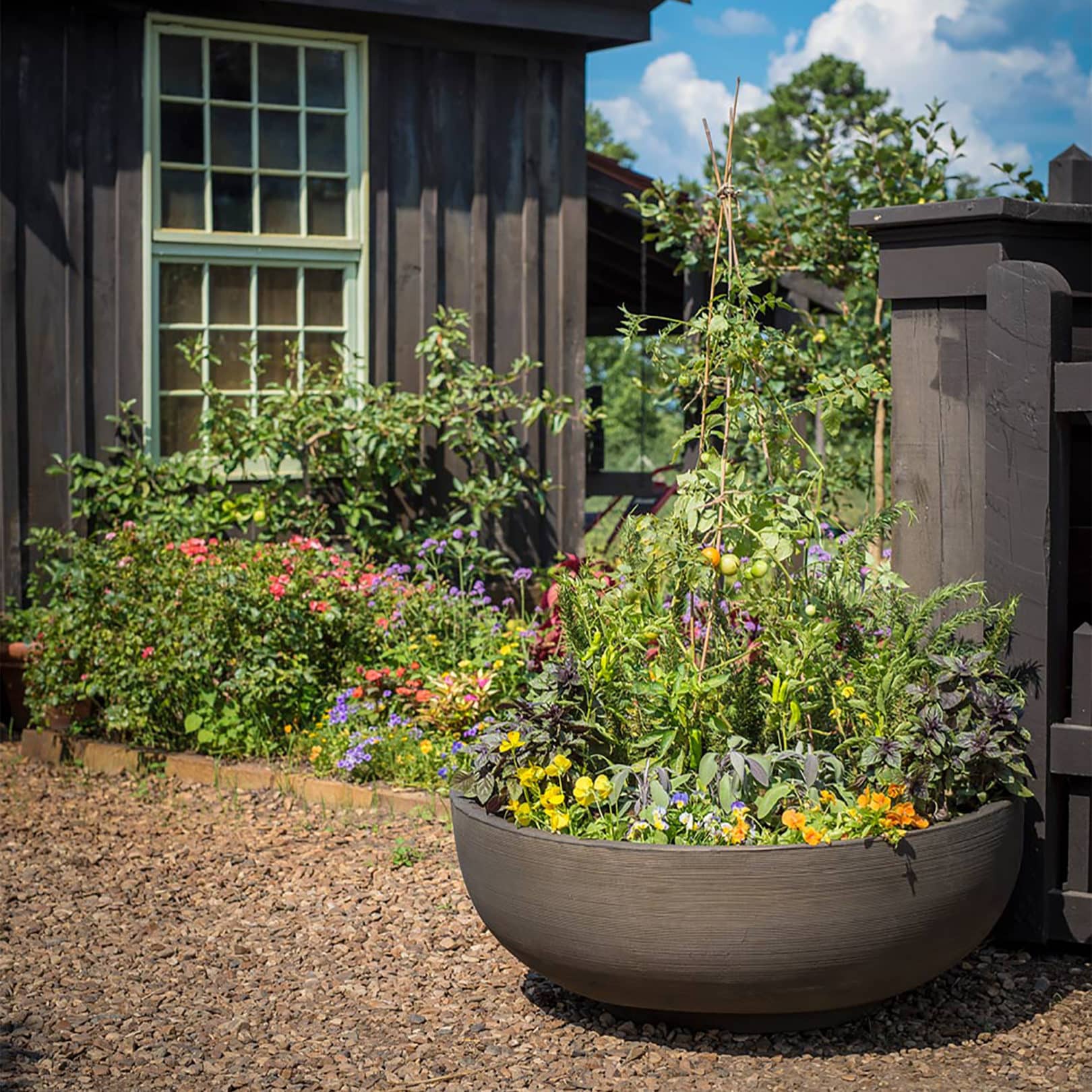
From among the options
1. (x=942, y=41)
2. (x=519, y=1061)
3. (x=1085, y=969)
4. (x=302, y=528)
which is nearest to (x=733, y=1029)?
(x=519, y=1061)

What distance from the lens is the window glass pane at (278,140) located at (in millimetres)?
7398

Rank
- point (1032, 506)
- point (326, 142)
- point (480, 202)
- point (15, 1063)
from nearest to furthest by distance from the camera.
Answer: point (15, 1063) < point (1032, 506) < point (326, 142) < point (480, 202)

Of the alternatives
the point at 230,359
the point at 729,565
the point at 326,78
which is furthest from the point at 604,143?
the point at 729,565

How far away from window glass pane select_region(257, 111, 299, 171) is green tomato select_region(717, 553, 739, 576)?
4746 millimetres

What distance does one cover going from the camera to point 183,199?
7.19 meters

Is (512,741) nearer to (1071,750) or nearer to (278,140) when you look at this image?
(1071,750)

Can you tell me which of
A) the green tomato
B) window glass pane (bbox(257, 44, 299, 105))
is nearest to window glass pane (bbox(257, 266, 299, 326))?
window glass pane (bbox(257, 44, 299, 105))

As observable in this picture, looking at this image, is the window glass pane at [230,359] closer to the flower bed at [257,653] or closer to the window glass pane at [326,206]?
the window glass pane at [326,206]

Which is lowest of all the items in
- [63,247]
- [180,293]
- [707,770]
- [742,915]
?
[742,915]

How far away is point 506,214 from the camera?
7891 mm

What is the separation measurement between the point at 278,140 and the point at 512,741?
16.3 feet

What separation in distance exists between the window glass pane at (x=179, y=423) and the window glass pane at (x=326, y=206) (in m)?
1.11

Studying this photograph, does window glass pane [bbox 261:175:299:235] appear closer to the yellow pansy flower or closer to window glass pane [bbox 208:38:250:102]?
window glass pane [bbox 208:38:250:102]

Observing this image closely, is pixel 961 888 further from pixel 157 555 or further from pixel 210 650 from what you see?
pixel 157 555
